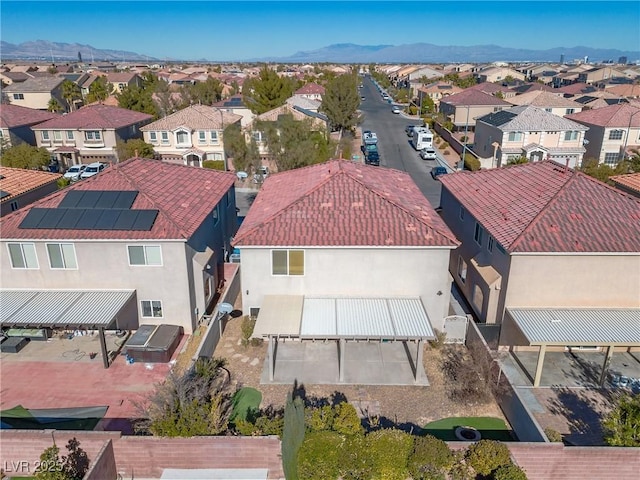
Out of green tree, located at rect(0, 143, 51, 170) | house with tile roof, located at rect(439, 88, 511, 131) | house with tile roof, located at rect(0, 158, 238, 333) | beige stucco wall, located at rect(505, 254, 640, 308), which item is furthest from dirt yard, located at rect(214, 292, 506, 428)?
house with tile roof, located at rect(439, 88, 511, 131)

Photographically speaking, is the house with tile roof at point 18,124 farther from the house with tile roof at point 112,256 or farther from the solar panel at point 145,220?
the solar panel at point 145,220

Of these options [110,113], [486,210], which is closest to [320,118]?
[110,113]

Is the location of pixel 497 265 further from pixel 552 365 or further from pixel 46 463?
pixel 46 463

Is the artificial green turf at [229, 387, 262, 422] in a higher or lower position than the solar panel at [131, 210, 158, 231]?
lower

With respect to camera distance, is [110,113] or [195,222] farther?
[110,113]

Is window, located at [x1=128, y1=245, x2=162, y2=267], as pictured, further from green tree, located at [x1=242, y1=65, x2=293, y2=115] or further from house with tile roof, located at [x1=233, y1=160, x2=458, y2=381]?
green tree, located at [x1=242, y1=65, x2=293, y2=115]

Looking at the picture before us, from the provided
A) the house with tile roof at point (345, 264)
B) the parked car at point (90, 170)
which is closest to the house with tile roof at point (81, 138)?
the parked car at point (90, 170)
